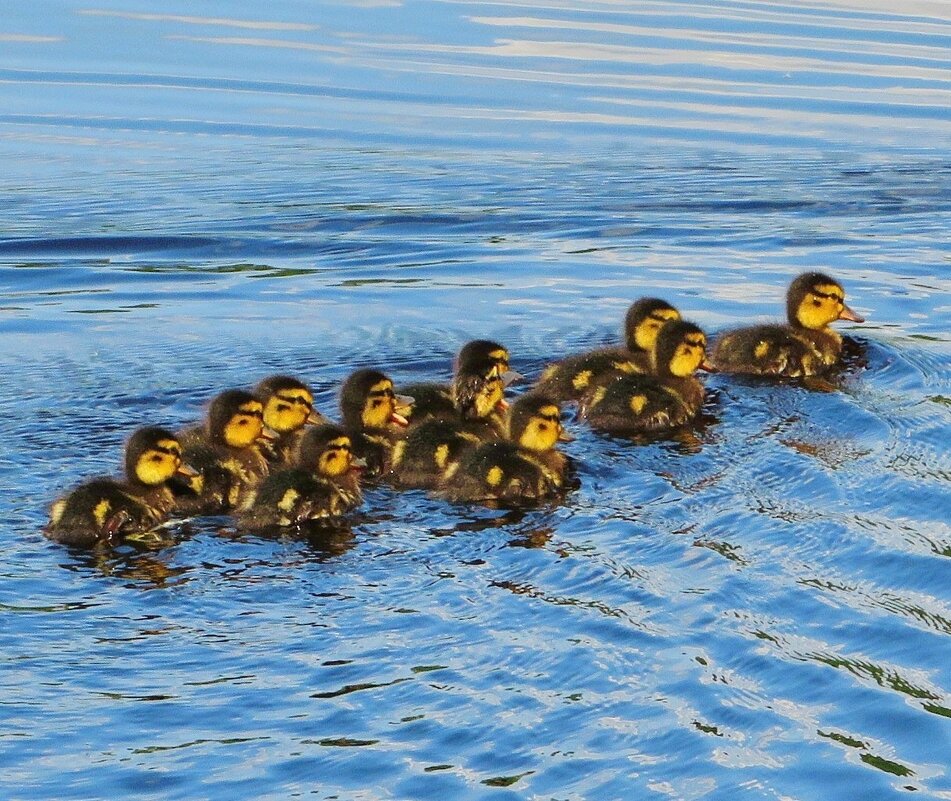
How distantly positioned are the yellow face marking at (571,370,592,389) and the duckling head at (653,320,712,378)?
0.28 meters

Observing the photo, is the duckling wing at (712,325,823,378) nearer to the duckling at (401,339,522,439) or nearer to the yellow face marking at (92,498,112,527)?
the duckling at (401,339,522,439)

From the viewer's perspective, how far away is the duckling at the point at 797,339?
758cm

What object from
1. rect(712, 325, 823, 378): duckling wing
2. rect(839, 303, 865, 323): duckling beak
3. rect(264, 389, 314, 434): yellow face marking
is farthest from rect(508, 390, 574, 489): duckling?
rect(839, 303, 865, 323): duckling beak

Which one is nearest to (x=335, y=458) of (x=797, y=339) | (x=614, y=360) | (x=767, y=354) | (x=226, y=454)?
(x=226, y=454)

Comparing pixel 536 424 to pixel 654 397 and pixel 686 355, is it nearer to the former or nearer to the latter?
pixel 654 397

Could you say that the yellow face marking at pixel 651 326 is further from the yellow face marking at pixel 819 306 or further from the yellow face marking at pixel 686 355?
the yellow face marking at pixel 819 306

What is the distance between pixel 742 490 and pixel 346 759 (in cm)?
222

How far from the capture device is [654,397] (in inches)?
271

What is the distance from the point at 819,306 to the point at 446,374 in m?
1.63

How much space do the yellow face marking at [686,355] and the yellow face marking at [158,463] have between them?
2.16m

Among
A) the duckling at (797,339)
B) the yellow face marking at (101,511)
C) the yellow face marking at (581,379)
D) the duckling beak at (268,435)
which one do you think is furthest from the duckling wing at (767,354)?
the yellow face marking at (101,511)

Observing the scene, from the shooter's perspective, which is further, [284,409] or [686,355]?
[686,355]

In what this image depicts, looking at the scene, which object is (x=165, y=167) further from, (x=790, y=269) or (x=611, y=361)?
(x=611, y=361)

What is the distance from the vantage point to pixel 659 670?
459 cm
